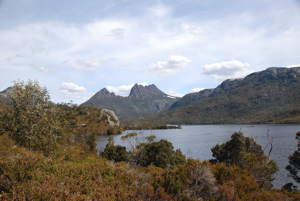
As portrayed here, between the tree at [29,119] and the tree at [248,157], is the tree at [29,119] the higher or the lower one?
the higher one

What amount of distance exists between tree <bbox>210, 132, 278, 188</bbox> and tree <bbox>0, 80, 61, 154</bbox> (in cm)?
2436

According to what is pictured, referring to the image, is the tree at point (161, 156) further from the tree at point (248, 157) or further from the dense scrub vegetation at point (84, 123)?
the dense scrub vegetation at point (84, 123)

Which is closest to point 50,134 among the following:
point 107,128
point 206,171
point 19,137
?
point 19,137

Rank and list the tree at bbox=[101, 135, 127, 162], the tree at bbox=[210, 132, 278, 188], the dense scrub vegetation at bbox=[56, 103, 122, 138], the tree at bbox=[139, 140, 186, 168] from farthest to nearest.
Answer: the dense scrub vegetation at bbox=[56, 103, 122, 138]
the tree at bbox=[101, 135, 127, 162]
the tree at bbox=[139, 140, 186, 168]
the tree at bbox=[210, 132, 278, 188]

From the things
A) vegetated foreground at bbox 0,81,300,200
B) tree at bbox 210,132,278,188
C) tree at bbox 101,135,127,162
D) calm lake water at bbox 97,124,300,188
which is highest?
vegetated foreground at bbox 0,81,300,200

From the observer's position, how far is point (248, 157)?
25688 mm

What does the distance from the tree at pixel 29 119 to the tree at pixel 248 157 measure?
24.4 meters

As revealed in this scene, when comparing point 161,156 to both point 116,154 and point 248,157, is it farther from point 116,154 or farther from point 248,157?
point 248,157

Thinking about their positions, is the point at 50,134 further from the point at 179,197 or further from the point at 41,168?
the point at 179,197

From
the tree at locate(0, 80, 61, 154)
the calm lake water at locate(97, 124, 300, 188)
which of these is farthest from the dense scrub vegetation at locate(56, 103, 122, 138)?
the tree at locate(0, 80, 61, 154)

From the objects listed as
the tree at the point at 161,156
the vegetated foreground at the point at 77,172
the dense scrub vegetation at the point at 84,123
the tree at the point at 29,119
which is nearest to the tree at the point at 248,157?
the vegetated foreground at the point at 77,172

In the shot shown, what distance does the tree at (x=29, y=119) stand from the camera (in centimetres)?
1437

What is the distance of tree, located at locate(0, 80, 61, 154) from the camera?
47.1 feet

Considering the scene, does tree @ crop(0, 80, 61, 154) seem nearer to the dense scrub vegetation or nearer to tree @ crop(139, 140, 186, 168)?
tree @ crop(139, 140, 186, 168)
